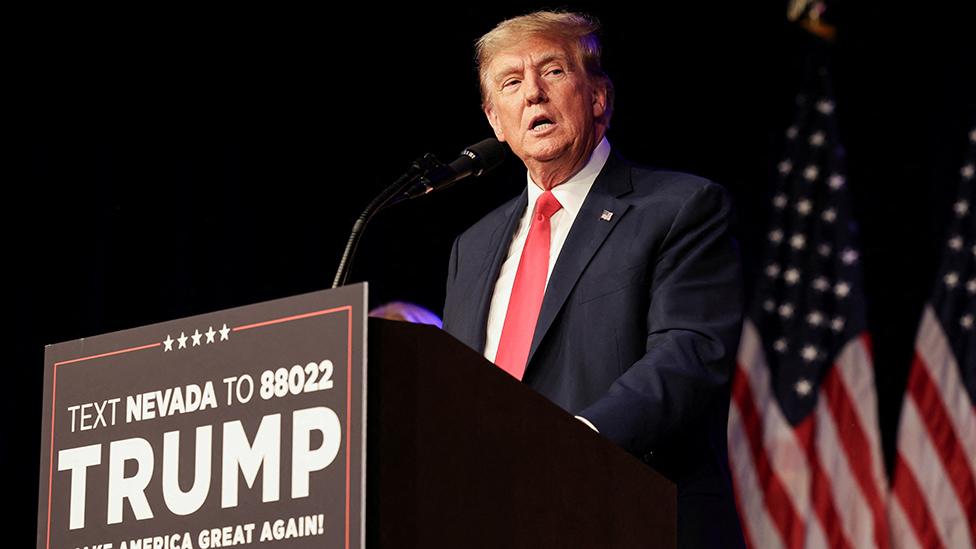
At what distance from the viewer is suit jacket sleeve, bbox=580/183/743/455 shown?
1965 mm

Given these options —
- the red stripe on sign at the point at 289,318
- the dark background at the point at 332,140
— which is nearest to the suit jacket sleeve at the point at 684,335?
the red stripe on sign at the point at 289,318

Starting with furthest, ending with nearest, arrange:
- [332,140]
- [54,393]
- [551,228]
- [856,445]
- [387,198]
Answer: [332,140]
[856,445]
[551,228]
[387,198]
[54,393]

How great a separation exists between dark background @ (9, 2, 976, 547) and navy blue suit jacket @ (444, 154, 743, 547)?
2.64 meters

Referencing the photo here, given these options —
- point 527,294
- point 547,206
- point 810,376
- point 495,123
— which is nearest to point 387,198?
point 527,294

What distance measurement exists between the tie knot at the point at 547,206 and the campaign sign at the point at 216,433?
119 cm

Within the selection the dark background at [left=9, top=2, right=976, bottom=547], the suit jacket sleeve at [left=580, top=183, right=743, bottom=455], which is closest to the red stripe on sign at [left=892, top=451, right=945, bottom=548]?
the dark background at [left=9, top=2, right=976, bottom=547]

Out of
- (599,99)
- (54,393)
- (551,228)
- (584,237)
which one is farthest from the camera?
(599,99)

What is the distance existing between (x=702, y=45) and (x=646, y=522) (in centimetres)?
429

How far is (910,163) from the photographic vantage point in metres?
5.27

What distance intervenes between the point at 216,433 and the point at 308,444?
5.1 inches

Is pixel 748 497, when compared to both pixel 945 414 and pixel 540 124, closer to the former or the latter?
pixel 945 414

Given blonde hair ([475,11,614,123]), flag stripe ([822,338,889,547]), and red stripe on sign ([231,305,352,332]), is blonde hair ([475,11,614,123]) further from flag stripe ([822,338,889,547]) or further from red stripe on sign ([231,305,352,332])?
flag stripe ([822,338,889,547])

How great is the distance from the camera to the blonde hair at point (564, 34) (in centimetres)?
266

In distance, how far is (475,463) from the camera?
1423mm
